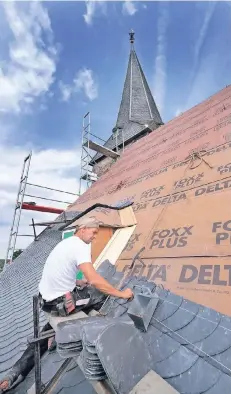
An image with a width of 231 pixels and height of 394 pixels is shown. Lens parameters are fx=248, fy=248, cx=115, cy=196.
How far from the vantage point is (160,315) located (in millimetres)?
1892

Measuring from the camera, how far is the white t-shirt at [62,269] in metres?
2.17

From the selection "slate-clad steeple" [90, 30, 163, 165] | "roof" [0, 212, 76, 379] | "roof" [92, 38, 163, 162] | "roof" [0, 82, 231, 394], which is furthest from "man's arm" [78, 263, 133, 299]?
"roof" [92, 38, 163, 162]

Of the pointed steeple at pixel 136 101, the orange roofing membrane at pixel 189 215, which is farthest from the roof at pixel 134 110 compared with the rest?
the orange roofing membrane at pixel 189 215

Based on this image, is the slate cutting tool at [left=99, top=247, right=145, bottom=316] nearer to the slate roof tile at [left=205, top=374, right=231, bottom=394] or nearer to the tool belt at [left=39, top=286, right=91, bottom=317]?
the tool belt at [left=39, top=286, right=91, bottom=317]

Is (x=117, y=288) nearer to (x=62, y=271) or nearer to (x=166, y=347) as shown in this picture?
(x=62, y=271)

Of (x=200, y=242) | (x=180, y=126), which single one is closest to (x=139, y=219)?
(x=200, y=242)

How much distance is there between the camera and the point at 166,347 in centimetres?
168

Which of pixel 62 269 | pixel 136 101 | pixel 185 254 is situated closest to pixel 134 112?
pixel 136 101

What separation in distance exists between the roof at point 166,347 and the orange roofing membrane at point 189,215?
0.22 metres

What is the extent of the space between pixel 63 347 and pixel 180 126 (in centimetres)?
638

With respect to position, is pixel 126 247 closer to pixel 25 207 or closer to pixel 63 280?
pixel 63 280

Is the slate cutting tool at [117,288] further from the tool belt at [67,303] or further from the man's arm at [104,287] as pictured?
the man's arm at [104,287]

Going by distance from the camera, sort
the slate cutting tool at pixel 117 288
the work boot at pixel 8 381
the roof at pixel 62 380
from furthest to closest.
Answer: the slate cutting tool at pixel 117 288, the work boot at pixel 8 381, the roof at pixel 62 380

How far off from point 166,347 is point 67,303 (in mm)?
905
